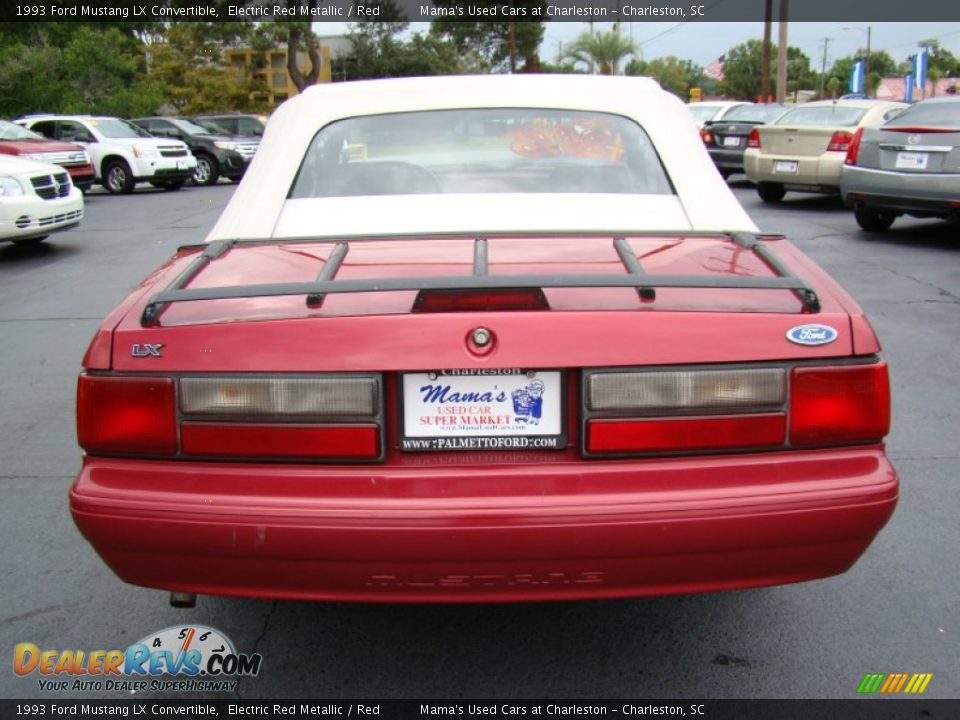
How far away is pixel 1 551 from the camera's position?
3.43 m

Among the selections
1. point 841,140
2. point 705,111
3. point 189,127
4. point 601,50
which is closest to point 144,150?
point 189,127

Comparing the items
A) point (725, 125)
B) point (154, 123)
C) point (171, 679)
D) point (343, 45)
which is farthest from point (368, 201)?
point (343, 45)

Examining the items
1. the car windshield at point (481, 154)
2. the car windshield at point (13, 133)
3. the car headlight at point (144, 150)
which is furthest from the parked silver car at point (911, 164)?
the car headlight at point (144, 150)

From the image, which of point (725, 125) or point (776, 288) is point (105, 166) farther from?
point (776, 288)

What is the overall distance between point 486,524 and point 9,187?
958cm

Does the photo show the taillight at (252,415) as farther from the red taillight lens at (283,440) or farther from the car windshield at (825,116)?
the car windshield at (825,116)

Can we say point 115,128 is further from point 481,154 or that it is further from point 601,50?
point 601,50

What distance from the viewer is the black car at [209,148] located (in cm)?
2155

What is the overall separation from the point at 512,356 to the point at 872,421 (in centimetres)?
89

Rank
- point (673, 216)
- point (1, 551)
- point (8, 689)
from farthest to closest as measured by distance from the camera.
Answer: point (1, 551) < point (673, 216) < point (8, 689)

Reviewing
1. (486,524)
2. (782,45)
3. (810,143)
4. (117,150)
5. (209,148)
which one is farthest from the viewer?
(782,45)

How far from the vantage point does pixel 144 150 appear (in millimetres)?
18766

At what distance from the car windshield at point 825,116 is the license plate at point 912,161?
3290 mm

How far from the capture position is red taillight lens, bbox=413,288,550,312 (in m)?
2.19
